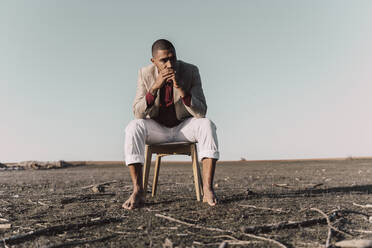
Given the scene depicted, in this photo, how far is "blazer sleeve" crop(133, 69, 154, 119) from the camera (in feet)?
12.1

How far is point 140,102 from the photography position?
3.72 meters

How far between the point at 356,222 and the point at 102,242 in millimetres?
2082

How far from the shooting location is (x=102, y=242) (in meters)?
2.21

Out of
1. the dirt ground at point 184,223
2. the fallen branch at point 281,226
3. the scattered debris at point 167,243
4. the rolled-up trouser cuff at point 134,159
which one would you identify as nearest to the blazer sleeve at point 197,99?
the rolled-up trouser cuff at point 134,159

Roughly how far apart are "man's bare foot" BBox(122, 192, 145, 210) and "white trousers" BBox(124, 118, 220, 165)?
36cm

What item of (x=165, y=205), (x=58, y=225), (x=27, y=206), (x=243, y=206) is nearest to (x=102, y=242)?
(x=58, y=225)

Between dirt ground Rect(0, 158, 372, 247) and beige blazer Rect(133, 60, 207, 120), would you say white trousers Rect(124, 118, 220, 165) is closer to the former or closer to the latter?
beige blazer Rect(133, 60, 207, 120)

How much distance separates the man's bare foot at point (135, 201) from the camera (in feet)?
10.9

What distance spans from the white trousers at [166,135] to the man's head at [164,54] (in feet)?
2.20

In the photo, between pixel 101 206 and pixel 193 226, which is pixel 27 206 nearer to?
pixel 101 206

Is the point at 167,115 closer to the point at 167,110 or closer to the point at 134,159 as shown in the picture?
the point at 167,110

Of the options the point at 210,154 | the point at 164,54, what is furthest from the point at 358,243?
the point at 164,54

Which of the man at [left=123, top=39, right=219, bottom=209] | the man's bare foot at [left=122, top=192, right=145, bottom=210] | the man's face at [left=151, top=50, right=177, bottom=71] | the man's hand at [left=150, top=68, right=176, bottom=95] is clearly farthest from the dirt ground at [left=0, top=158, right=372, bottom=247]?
the man's face at [left=151, top=50, right=177, bottom=71]

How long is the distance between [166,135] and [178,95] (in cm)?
50
